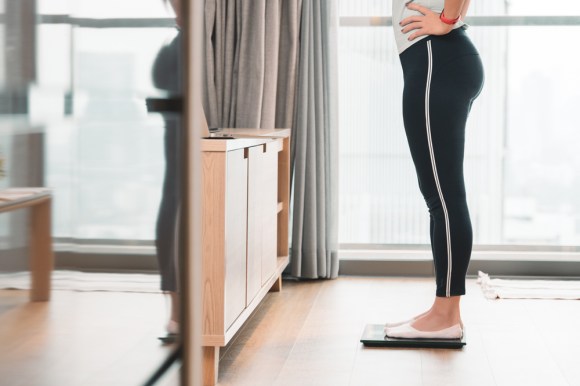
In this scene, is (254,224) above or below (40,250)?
below

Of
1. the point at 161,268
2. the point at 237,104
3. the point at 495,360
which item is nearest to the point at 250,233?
the point at 495,360

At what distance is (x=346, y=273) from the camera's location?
13.0 ft

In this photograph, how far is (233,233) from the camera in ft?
7.59

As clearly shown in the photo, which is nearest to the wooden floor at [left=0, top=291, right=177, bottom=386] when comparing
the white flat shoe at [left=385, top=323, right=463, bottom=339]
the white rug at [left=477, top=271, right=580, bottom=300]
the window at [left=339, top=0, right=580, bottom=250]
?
the white flat shoe at [left=385, top=323, right=463, bottom=339]

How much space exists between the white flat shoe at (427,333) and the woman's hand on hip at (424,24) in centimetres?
92

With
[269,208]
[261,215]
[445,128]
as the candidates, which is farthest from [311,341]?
[445,128]

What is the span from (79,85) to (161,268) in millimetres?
201

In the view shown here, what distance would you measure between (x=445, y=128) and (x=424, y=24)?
32cm

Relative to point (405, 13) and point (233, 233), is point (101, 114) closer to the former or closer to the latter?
point (233, 233)

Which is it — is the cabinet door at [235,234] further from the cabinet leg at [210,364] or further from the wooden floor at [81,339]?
the wooden floor at [81,339]

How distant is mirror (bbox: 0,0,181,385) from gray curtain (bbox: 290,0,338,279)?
3.12 m

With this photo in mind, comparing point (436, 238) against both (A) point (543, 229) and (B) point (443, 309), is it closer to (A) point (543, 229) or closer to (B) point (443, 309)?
(B) point (443, 309)

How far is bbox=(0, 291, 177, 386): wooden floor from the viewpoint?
1.50ft

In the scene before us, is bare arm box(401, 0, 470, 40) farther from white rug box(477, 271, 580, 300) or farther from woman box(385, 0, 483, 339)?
white rug box(477, 271, 580, 300)
